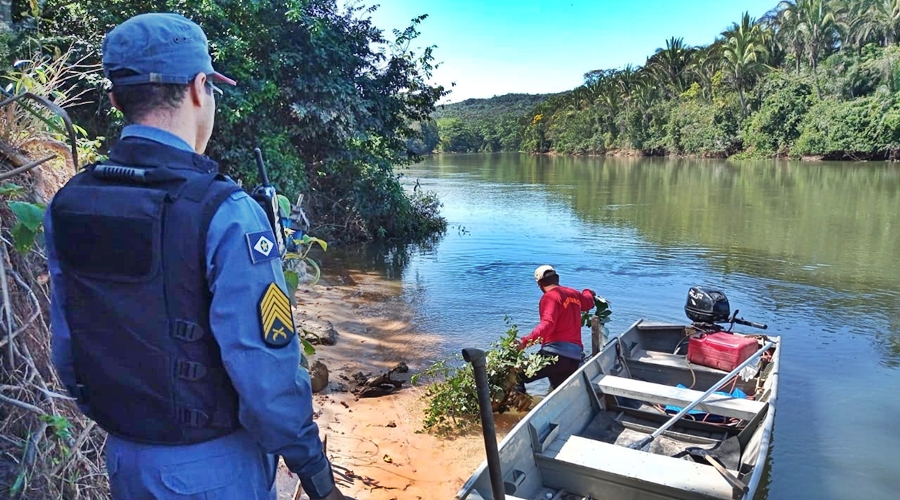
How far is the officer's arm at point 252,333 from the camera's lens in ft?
4.85

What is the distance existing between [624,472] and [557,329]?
2.30 metres

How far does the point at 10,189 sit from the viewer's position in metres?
2.68

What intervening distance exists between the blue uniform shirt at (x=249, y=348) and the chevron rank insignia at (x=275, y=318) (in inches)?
0.6

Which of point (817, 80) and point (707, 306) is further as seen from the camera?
point (817, 80)

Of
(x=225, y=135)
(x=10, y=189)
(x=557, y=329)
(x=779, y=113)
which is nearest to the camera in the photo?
(x=10, y=189)

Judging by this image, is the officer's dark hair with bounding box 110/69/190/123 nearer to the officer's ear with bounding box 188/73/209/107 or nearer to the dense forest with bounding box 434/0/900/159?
the officer's ear with bounding box 188/73/209/107

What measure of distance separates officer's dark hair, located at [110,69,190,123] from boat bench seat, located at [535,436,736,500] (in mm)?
3783

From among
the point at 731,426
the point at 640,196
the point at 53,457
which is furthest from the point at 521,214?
the point at 53,457

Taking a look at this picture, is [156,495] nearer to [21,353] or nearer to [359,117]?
[21,353]

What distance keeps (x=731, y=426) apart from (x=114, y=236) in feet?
17.7

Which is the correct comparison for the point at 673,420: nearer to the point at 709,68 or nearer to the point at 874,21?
the point at 874,21

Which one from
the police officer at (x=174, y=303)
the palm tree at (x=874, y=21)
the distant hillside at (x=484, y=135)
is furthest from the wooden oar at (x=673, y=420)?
the distant hillside at (x=484, y=135)

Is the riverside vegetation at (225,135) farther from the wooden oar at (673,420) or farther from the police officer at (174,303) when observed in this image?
the wooden oar at (673,420)

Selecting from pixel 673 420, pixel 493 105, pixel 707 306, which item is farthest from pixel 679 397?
pixel 493 105
